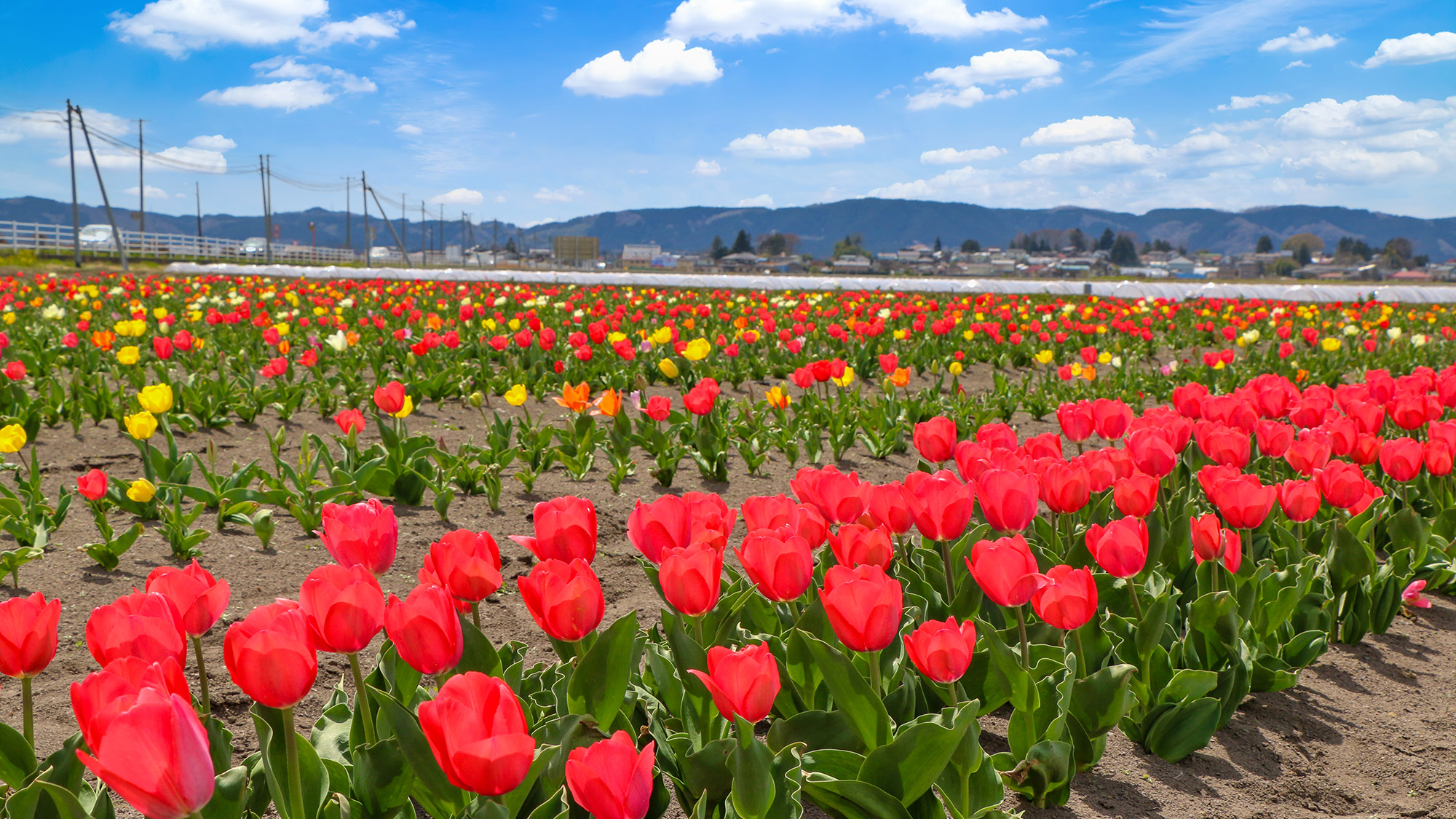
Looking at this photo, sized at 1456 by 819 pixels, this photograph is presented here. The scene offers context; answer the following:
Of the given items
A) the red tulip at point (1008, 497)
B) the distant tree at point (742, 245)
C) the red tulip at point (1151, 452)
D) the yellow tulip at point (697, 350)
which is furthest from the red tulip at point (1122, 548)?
the distant tree at point (742, 245)

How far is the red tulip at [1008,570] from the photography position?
1.91 meters

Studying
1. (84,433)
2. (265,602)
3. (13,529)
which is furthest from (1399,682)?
(84,433)

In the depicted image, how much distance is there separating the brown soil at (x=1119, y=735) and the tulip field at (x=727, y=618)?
0.05ft

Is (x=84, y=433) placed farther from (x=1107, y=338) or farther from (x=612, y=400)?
(x=1107, y=338)

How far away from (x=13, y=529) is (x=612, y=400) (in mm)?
2791

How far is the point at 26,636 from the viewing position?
5.21 ft

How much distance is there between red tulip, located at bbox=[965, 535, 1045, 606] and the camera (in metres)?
1.91

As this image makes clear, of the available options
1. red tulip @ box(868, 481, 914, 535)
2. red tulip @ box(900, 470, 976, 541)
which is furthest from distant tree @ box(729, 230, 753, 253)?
red tulip @ box(900, 470, 976, 541)

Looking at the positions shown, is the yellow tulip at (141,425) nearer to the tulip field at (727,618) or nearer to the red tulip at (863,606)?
the tulip field at (727,618)

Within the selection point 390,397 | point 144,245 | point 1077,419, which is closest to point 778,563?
point 1077,419

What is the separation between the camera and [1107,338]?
1338cm

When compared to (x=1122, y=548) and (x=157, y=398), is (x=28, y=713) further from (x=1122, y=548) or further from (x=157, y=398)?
(x=157, y=398)

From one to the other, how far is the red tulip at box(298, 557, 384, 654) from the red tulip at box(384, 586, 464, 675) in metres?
0.03

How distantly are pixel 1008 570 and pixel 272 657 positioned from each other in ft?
4.72
